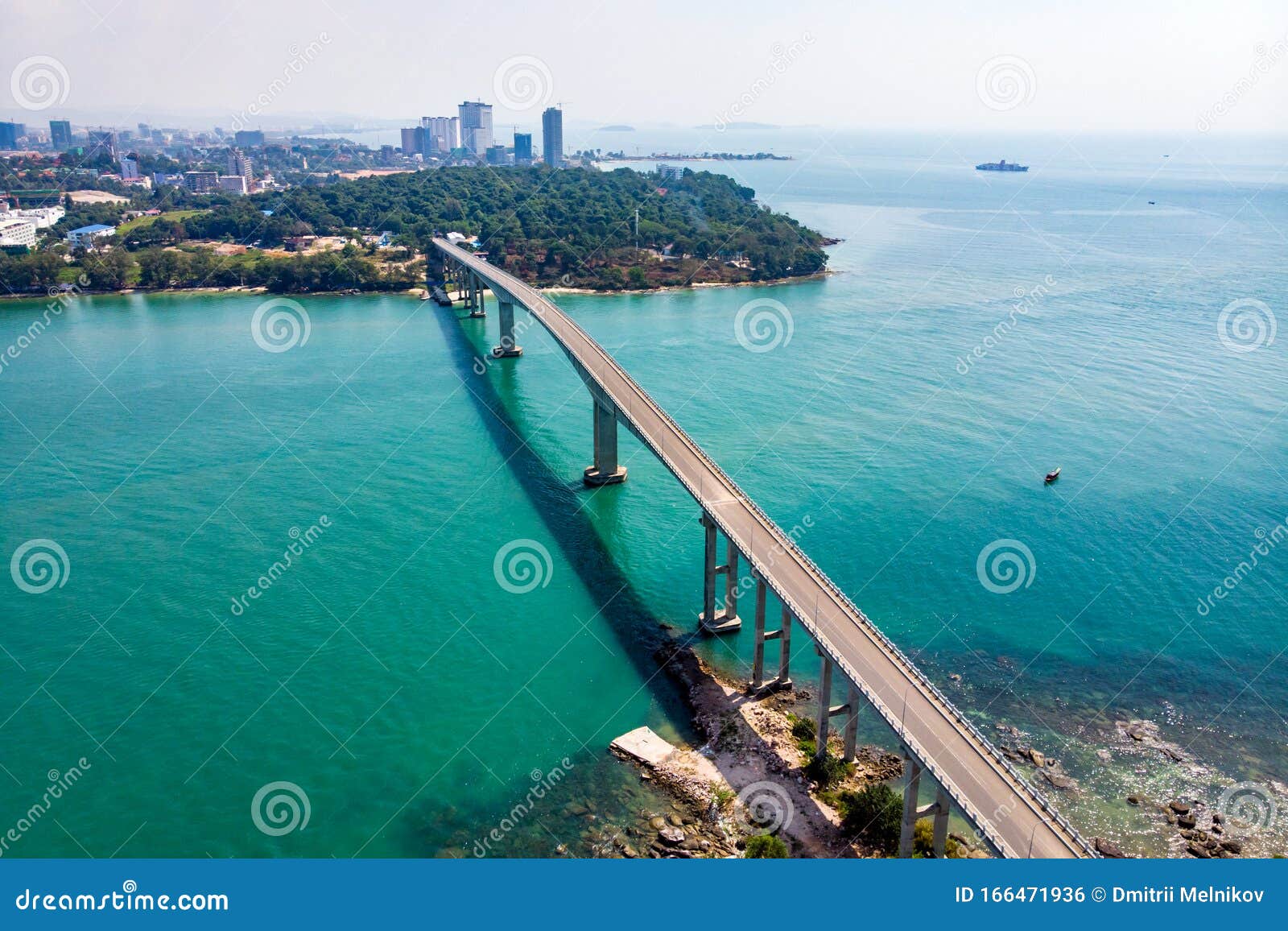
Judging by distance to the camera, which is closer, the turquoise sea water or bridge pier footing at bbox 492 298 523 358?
the turquoise sea water

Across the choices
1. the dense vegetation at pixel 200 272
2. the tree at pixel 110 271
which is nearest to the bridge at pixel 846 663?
the dense vegetation at pixel 200 272

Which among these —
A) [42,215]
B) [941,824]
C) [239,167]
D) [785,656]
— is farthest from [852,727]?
[239,167]

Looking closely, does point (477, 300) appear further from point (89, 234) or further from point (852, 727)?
point (852, 727)

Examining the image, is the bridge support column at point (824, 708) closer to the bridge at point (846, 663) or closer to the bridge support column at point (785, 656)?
the bridge at point (846, 663)

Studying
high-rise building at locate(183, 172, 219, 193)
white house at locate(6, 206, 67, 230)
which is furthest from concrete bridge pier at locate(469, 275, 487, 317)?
high-rise building at locate(183, 172, 219, 193)

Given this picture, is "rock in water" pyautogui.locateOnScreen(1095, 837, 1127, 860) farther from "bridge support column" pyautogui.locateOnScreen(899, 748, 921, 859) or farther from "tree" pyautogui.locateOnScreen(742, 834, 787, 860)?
"tree" pyautogui.locateOnScreen(742, 834, 787, 860)

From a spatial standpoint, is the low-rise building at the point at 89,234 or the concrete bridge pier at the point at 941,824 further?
the low-rise building at the point at 89,234

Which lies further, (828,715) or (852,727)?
(828,715)
